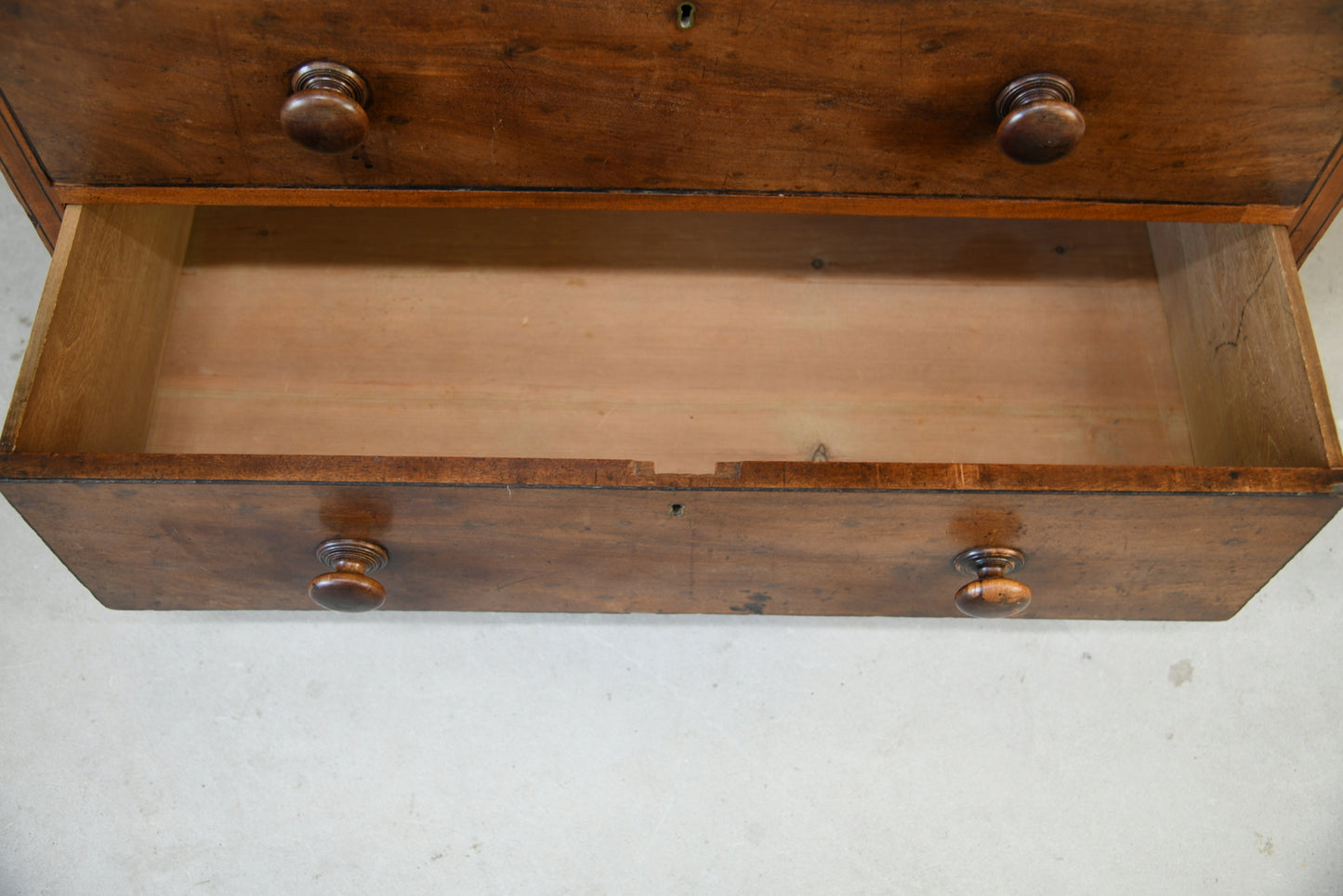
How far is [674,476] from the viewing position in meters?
0.77

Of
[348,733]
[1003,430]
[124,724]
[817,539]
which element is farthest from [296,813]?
[1003,430]

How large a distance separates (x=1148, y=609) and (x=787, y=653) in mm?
319

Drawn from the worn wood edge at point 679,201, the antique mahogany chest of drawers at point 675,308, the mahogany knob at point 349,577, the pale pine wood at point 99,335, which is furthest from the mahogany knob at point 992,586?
the pale pine wood at point 99,335

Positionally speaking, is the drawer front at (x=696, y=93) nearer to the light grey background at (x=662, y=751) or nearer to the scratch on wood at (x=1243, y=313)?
the scratch on wood at (x=1243, y=313)

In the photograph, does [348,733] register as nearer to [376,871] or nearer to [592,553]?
[376,871]

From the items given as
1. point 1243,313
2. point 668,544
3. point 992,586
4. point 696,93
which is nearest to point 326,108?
point 696,93

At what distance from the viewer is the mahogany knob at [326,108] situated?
72cm

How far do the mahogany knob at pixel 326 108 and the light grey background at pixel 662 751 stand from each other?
48cm

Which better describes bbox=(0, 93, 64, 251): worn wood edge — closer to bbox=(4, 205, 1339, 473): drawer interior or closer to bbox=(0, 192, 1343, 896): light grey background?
bbox=(4, 205, 1339, 473): drawer interior

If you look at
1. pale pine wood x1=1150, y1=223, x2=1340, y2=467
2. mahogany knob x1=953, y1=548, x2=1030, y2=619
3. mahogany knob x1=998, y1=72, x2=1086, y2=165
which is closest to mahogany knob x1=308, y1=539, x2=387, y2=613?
mahogany knob x1=953, y1=548, x2=1030, y2=619

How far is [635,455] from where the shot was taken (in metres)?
0.97

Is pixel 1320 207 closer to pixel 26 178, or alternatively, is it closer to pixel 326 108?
pixel 326 108

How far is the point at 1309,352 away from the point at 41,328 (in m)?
0.97

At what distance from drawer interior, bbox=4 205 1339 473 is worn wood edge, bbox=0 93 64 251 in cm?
4
